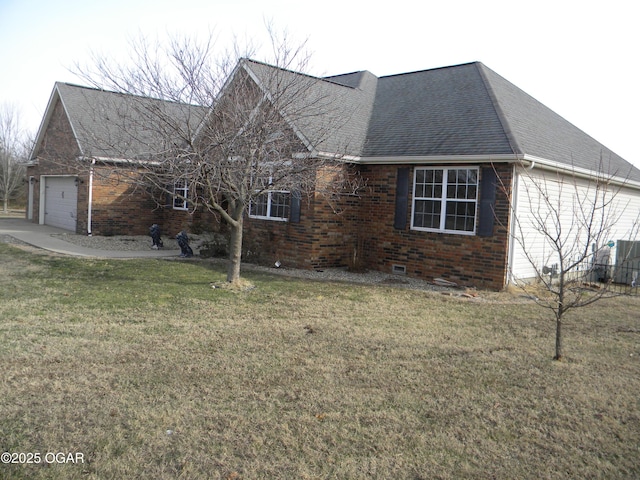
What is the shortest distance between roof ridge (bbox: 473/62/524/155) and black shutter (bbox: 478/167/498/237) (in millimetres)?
686

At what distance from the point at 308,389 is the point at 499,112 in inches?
382

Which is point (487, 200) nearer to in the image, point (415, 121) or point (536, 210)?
point (536, 210)

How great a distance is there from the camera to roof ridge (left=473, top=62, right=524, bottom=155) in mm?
11180

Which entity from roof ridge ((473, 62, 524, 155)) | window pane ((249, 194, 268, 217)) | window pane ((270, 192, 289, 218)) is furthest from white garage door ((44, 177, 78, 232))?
roof ridge ((473, 62, 524, 155))

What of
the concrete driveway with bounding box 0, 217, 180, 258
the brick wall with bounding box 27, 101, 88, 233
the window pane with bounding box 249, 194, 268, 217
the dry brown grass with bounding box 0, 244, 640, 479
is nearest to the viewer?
the dry brown grass with bounding box 0, 244, 640, 479

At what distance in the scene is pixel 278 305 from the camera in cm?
927

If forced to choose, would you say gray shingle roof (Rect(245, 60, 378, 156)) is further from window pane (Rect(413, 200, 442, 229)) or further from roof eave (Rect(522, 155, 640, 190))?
roof eave (Rect(522, 155, 640, 190))

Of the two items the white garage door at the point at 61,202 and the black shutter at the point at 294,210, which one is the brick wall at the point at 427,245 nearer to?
the black shutter at the point at 294,210

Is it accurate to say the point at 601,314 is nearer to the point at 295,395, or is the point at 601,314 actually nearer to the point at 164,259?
the point at 295,395

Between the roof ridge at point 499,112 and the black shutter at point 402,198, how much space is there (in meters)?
2.42

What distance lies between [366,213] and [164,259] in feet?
18.0

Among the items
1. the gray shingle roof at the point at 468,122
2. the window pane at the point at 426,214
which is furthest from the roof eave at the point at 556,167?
the window pane at the point at 426,214

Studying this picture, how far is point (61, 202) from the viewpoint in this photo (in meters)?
22.6

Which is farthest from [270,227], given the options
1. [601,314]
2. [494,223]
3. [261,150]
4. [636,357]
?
[636,357]
